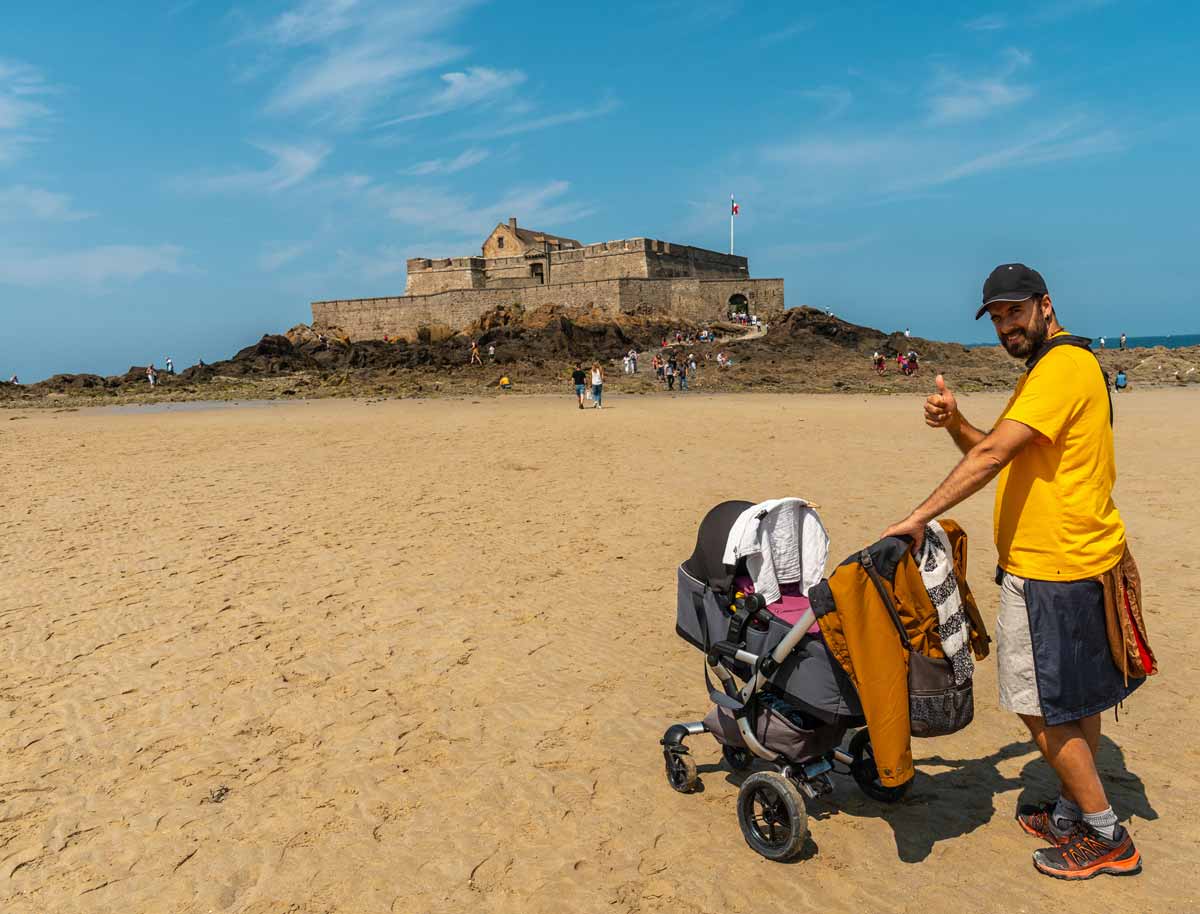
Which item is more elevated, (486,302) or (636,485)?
(486,302)

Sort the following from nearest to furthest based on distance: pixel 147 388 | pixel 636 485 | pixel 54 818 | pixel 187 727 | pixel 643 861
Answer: pixel 643 861 < pixel 54 818 < pixel 187 727 < pixel 636 485 < pixel 147 388

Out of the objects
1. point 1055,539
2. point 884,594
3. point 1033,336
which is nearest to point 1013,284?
point 1033,336

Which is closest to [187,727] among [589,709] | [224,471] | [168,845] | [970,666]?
[168,845]

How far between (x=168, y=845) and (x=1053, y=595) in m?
3.53

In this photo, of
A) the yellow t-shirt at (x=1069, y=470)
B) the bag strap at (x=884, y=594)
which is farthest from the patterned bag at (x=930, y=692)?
the yellow t-shirt at (x=1069, y=470)

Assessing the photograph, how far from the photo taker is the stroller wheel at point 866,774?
3.43 m

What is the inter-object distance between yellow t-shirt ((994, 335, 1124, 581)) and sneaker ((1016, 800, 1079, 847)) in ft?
3.38

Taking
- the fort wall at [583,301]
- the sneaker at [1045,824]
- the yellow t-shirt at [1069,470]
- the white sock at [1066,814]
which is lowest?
the sneaker at [1045,824]

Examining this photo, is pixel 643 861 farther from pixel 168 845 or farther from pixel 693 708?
pixel 168 845

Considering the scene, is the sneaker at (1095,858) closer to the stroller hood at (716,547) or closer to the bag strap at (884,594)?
the bag strap at (884,594)

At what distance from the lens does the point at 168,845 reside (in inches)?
129

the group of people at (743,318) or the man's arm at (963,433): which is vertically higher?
the group of people at (743,318)

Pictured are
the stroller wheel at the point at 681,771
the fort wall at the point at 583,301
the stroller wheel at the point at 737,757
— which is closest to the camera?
the stroller wheel at the point at 681,771

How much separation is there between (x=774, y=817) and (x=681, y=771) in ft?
1.77
